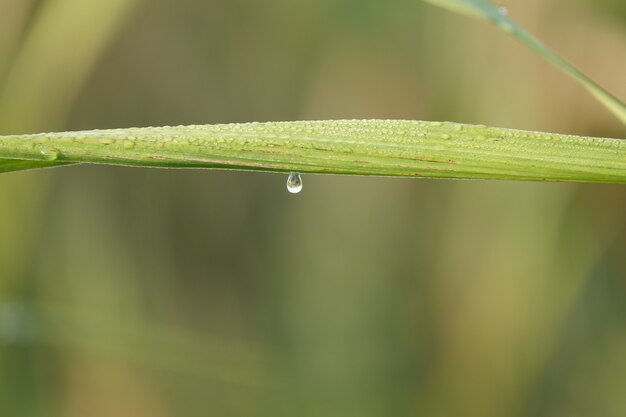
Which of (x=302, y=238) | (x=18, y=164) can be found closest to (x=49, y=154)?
(x=18, y=164)

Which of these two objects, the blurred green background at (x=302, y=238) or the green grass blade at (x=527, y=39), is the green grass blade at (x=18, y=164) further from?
the blurred green background at (x=302, y=238)

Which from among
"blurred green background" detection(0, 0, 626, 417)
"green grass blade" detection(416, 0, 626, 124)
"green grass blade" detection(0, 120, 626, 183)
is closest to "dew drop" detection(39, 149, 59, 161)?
"green grass blade" detection(0, 120, 626, 183)

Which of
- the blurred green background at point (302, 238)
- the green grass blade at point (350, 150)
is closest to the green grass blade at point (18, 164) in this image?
the green grass blade at point (350, 150)

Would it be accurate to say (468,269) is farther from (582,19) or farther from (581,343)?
(582,19)

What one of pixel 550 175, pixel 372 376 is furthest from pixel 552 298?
pixel 550 175

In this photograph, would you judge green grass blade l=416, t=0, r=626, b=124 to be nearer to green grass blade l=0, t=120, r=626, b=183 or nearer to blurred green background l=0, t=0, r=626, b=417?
green grass blade l=0, t=120, r=626, b=183

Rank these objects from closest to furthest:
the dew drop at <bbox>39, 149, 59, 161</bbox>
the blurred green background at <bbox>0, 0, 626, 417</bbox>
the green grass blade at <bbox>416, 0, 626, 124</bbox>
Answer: the dew drop at <bbox>39, 149, 59, 161</bbox> → the green grass blade at <bbox>416, 0, 626, 124</bbox> → the blurred green background at <bbox>0, 0, 626, 417</bbox>
